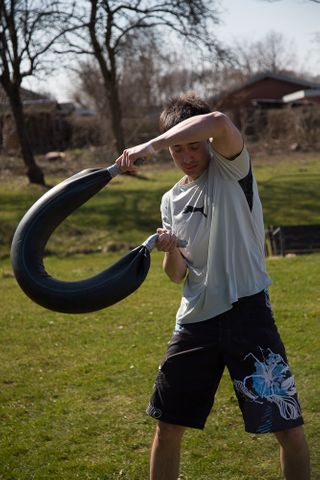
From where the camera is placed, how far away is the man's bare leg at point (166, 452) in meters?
3.28

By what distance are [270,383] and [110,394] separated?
250 cm

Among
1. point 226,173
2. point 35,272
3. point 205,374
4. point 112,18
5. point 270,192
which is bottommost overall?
point 270,192

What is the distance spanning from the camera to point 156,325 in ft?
24.3

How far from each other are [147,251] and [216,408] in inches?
83.2

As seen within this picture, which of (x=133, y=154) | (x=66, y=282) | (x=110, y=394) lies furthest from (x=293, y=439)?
(x=110, y=394)

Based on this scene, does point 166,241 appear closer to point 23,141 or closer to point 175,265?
point 175,265

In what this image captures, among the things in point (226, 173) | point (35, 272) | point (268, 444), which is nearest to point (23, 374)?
point (268, 444)

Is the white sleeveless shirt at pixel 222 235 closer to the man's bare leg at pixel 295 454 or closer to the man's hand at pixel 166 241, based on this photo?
the man's hand at pixel 166 241

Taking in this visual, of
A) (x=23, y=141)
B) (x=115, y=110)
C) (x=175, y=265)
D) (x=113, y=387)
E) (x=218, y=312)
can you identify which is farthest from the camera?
(x=115, y=110)

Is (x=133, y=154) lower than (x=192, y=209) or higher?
higher

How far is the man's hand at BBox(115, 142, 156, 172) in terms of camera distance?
9.65ft

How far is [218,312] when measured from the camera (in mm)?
3180

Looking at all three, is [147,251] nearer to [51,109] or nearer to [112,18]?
[112,18]

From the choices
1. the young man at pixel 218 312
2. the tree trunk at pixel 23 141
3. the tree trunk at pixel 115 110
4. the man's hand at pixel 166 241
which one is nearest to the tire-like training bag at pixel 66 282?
the man's hand at pixel 166 241
